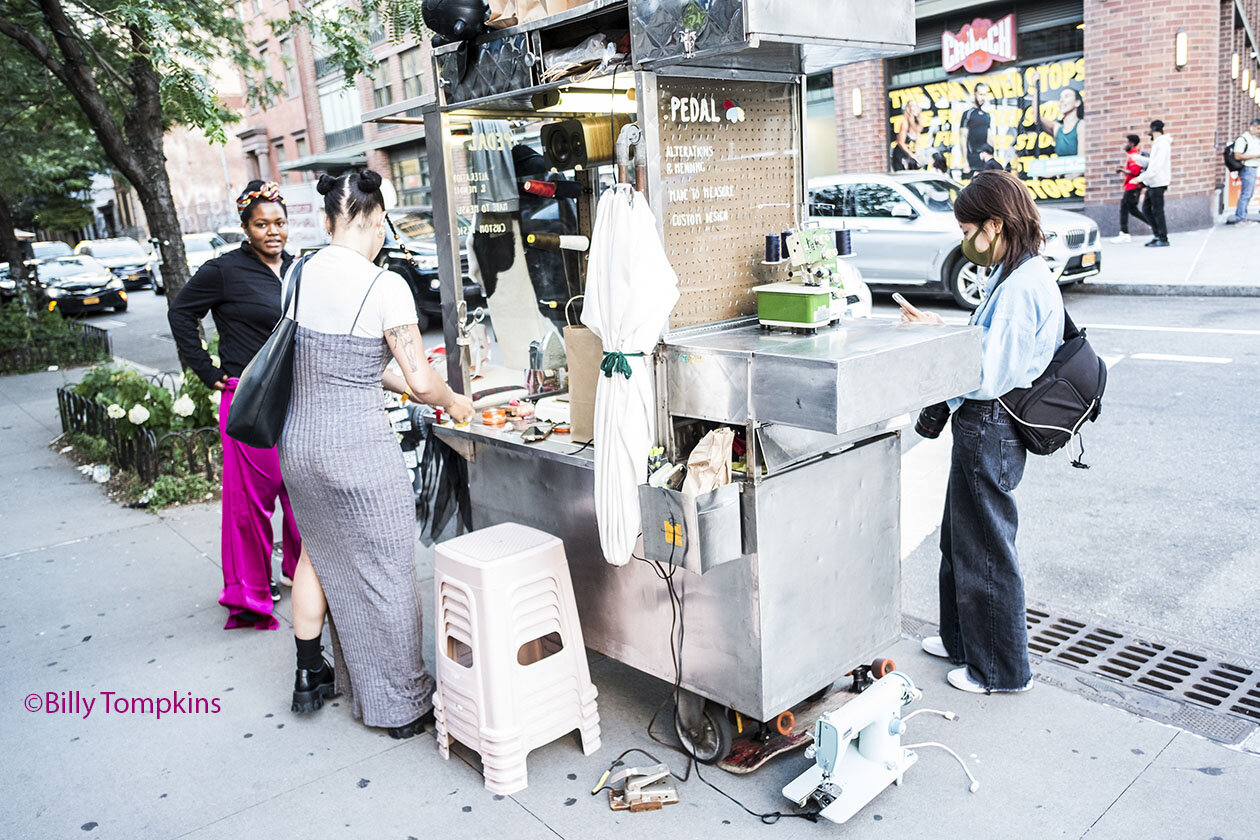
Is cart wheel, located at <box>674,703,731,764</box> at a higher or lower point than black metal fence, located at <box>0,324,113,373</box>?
lower

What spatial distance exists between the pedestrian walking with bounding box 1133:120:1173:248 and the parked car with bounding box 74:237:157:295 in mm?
22429

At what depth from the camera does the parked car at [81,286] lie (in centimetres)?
1966

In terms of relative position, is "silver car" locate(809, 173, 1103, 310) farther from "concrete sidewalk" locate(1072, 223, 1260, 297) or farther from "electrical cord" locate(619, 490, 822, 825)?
"electrical cord" locate(619, 490, 822, 825)

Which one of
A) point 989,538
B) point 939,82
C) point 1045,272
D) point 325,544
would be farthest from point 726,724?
point 939,82

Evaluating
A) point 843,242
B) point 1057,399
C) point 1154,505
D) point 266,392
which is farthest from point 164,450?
point 1154,505

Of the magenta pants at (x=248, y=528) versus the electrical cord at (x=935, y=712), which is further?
the magenta pants at (x=248, y=528)

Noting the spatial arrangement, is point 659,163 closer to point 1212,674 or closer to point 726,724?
point 726,724

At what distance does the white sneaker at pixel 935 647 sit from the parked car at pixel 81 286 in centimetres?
2011

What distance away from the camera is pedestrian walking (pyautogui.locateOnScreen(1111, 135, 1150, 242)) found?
13.5m

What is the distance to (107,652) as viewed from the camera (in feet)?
14.0

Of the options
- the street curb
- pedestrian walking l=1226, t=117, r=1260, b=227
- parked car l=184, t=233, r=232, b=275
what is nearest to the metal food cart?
the street curb

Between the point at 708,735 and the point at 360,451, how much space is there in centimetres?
151

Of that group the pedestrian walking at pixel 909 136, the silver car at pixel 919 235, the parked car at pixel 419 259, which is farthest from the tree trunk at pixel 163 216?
the pedestrian walking at pixel 909 136

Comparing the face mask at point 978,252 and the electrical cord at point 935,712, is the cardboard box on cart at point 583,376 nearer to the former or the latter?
the face mask at point 978,252
